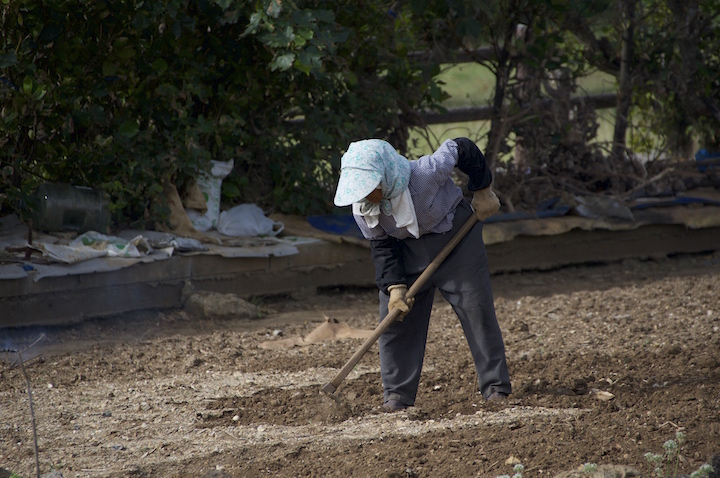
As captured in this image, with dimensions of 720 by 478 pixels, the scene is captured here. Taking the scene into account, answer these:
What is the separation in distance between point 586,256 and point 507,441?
4777 millimetres

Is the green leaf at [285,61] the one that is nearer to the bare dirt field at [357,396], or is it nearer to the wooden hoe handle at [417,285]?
the bare dirt field at [357,396]

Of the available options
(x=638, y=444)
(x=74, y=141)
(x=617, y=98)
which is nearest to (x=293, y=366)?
(x=638, y=444)

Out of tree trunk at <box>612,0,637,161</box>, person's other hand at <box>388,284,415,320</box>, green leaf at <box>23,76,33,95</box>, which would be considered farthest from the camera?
tree trunk at <box>612,0,637,161</box>

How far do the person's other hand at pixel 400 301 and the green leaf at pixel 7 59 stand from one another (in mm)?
3194

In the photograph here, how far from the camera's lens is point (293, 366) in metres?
4.75

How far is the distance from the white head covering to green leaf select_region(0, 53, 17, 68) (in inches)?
117

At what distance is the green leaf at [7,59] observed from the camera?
527 cm

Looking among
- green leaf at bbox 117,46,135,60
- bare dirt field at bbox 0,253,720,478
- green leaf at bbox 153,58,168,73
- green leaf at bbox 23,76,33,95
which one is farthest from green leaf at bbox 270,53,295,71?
bare dirt field at bbox 0,253,720,478

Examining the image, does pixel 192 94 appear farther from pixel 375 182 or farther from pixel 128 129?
pixel 375 182

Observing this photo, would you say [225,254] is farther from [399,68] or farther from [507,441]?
[507,441]

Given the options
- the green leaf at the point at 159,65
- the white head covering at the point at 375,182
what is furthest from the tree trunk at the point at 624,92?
the white head covering at the point at 375,182

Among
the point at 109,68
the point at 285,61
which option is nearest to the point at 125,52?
the point at 109,68

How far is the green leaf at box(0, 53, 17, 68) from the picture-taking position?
5.27 metres

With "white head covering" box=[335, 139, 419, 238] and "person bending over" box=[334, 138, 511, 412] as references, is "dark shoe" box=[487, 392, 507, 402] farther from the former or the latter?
"white head covering" box=[335, 139, 419, 238]
